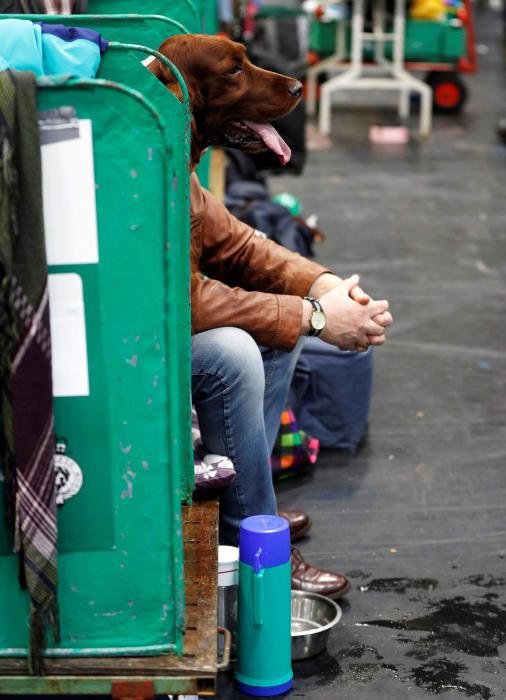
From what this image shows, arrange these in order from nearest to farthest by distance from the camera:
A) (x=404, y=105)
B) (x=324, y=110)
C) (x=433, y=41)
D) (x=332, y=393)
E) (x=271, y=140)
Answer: (x=271, y=140)
(x=332, y=393)
(x=324, y=110)
(x=433, y=41)
(x=404, y=105)

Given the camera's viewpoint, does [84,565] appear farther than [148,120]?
Yes

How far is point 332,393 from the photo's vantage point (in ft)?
14.5

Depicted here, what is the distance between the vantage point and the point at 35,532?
6.62 ft

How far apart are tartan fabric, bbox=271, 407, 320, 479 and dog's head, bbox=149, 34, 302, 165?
4.24 feet

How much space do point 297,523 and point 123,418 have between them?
5.70 feet

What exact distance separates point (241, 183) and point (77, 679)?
460cm

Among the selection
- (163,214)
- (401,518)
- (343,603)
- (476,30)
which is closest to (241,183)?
(401,518)

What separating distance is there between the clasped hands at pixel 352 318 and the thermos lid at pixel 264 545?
60 cm

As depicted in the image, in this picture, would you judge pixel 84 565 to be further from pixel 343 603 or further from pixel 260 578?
pixel 343 603

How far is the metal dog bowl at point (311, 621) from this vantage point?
3.00 metres

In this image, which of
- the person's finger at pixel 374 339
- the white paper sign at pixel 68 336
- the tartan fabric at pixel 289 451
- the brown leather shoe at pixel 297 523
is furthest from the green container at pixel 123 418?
the tartan fabric at pixel 289 451

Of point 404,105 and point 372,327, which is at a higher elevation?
point 404,105

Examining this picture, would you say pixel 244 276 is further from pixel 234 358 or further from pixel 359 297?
pixel 234 358

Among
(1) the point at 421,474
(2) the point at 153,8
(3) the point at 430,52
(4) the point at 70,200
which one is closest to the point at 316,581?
(1) the point at 421,474
